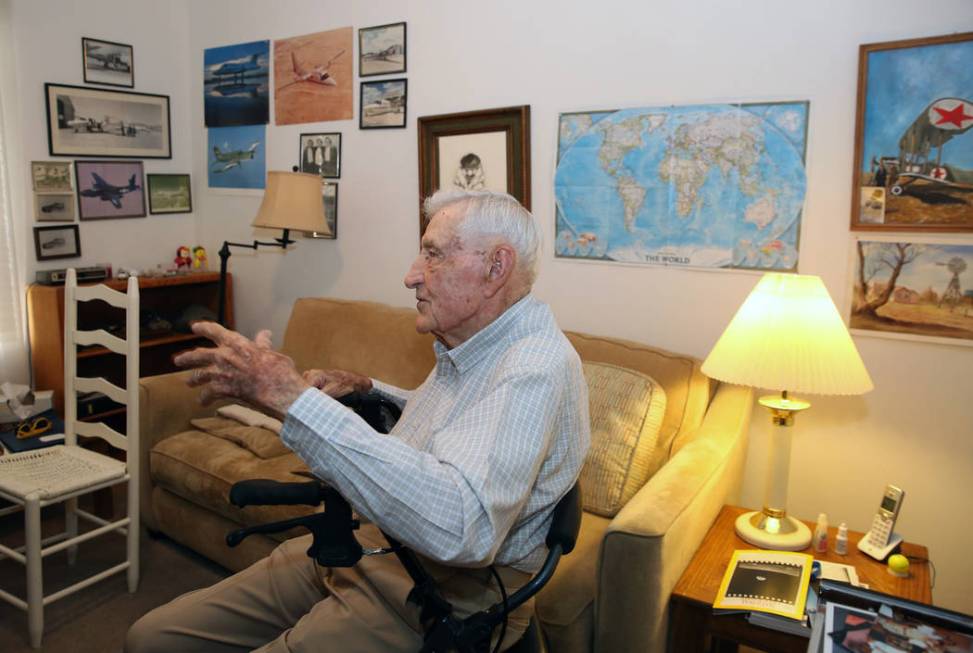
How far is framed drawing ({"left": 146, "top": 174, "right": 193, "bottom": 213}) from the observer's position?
3832 mm

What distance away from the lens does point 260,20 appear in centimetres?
357

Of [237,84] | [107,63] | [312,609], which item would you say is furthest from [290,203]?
[312,609]

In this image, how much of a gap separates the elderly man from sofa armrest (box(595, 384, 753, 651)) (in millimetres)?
325

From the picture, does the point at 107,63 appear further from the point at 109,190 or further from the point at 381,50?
the point at 381,50

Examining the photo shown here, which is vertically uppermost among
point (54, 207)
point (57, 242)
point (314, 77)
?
point (314, 77)

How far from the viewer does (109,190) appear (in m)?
3.63

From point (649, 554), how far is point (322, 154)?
99.2 inches

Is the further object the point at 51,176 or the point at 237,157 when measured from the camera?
the point at 237,157

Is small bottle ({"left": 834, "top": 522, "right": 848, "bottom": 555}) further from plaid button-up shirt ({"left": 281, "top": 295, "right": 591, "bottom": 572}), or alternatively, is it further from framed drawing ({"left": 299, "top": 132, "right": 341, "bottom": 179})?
framed drawing ({"left": 299, "top": 132, "right": 341, "bottom": 179})

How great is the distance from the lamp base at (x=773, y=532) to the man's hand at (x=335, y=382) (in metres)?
1.09

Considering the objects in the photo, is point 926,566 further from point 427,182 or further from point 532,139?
point 427,182

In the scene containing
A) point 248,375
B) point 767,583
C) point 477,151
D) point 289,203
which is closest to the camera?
point 248,375

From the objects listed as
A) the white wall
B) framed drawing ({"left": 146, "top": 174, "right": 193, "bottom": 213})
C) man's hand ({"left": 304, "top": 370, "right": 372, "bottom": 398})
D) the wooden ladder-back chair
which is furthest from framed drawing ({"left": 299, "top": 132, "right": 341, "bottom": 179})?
man's hand ({"left": 304, "top": 370, "right": 372, "bottom": 398})

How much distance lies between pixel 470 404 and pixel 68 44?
10.4ft
